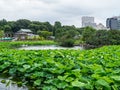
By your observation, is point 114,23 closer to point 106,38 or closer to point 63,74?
point 106,38

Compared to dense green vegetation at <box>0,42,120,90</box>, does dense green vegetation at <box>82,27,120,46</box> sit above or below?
below

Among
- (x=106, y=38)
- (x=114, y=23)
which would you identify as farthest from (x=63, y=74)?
(x=114, y=23)

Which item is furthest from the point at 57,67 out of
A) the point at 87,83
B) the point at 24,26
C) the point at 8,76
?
the point at 24,26

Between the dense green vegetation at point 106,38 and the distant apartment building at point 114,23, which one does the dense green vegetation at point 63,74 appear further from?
the distant apartment building at point 114,23

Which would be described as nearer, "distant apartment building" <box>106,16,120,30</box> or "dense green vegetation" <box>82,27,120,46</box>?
"dense green vegetation" <box>82,27,120,46</box>


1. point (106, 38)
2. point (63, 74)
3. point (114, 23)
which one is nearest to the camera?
point (63, 74)

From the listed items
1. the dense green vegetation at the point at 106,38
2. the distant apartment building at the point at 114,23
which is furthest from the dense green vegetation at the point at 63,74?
the distant apartment building at the point at 114,23

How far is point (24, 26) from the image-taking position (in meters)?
86.2

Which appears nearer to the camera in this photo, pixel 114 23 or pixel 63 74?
pixel 63 74

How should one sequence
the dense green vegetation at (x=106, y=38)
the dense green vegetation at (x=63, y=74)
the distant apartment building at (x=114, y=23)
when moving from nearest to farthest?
the dense green vegetation at (x=63, y=74)
the dense green vegetation at (x=106, y=38)
the distant apartment building at (x=114, y=23)

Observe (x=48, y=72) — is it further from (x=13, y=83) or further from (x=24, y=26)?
(x=24, y=26)

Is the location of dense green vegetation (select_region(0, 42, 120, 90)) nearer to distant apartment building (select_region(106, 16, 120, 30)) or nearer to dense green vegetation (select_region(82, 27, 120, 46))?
dense green vegetation (select_region(82, 27, 120, 46))

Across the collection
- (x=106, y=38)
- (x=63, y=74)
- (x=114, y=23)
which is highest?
(x=63, y=74)

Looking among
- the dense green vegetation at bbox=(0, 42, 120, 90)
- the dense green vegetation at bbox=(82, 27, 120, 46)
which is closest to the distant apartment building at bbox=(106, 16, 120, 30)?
the dense green vegetation at bbox=(82, 27, 120, 46)
